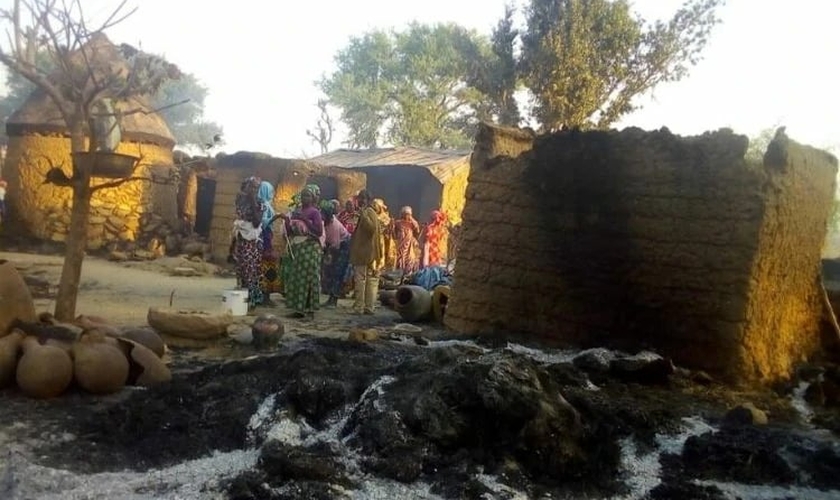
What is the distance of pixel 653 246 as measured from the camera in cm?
620

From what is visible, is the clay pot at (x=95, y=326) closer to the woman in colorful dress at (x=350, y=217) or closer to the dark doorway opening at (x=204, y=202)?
the woman in colorful dress at (x=350, y=217)

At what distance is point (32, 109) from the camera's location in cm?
1498

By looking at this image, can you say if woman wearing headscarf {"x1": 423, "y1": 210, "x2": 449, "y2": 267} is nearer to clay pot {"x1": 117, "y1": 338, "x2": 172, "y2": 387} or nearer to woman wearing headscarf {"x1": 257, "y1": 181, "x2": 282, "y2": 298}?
woman wearing headscarf {"x1": 257, "y1": 181, "x2": 282, "y2": 298}

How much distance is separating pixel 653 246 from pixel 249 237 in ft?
15.9

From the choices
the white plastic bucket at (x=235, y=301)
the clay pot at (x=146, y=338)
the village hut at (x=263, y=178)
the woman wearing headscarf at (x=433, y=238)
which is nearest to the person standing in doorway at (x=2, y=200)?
the village hut at (x=263, y=178)

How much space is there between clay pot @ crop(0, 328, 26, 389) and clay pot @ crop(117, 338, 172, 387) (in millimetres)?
620

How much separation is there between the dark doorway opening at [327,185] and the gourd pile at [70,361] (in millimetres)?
10682

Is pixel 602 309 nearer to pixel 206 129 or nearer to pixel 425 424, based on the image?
pixel 425 424

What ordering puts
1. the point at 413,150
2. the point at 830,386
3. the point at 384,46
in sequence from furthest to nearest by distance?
the point at 384,46 < the point at 413,150 < the point at 830,386

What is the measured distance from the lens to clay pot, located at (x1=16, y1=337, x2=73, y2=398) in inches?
160

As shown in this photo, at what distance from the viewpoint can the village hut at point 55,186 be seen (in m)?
14.5

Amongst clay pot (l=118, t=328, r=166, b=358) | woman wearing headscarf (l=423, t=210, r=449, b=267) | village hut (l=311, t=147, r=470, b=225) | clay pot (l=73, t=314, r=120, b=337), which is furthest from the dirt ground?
village hut (l=311, t=147, r=470, b=225)

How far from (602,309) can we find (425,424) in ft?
11.2

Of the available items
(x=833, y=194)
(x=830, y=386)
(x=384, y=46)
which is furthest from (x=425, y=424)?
(x=384, y=46)
